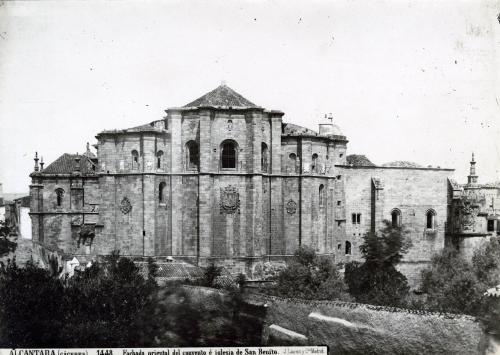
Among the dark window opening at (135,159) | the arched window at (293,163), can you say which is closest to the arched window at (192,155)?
the dark window opening at (135,159)

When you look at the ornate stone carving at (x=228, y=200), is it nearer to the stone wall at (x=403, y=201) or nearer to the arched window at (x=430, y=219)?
the stone wall at (x=403, y=201)

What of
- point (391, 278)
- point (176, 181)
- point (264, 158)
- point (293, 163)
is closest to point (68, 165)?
point (176, 181)

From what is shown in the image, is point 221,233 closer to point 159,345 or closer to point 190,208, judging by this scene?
point 190,208

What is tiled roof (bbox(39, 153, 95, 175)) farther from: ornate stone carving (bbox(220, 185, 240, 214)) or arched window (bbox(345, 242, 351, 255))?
arched window (bbox(345, 242, 351, 255))

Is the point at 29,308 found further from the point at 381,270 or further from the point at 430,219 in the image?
the point at 430,219

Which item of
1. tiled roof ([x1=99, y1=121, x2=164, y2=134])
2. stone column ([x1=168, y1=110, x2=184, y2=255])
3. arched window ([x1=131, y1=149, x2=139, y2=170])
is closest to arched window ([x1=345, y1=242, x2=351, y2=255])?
stone column ([x1=168, y1=110, x2=184, y2=255])

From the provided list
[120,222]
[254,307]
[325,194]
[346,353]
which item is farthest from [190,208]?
[346,353]
